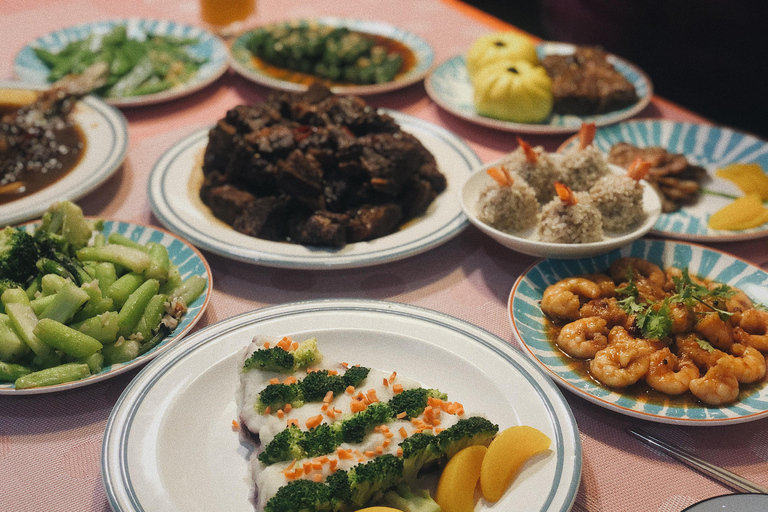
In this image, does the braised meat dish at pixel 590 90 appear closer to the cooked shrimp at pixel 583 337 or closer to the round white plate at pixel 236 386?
the cooked shrimp at pixel 583 337

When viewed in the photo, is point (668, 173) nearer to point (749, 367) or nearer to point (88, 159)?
point (749, 367)

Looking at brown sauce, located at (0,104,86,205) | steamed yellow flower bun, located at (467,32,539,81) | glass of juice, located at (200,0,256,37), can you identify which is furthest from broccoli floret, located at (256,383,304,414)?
glass of juice, located at (200,0,256,37)

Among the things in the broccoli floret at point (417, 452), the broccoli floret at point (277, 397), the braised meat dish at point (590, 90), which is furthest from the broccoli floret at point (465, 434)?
the braised meat dish at point (590, 90)

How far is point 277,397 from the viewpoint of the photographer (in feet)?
6.15

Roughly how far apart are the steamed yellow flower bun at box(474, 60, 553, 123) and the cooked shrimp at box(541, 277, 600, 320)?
1.76 metres

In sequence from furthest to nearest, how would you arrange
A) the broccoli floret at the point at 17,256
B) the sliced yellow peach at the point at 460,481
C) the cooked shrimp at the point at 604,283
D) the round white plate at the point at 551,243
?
1. the round white plate at the point at 551,243
2. the cooked shrimp at the point at 604,283
3. the broccoli floret at the point at 17,256
4. the sliced yellow peach at the point at 460,481

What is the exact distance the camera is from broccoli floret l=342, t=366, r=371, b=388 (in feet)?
6.50

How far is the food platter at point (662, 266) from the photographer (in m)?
1.98

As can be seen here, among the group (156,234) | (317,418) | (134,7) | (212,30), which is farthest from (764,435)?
(134,7)

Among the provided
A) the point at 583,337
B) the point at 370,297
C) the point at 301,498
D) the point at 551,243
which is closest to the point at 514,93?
the point at 551,243

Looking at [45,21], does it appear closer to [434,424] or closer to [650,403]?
[434,424]

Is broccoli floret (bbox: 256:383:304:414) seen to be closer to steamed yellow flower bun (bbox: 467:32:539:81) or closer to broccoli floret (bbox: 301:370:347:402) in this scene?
broccoli floret (bbox: 301:370:347:402)

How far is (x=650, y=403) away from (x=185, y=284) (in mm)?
1800

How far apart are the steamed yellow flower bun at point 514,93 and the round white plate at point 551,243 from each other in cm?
104
